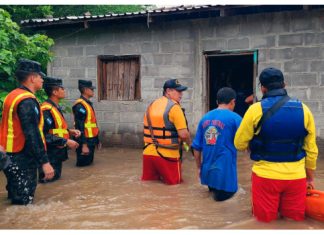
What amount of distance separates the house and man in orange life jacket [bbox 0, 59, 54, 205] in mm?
4247

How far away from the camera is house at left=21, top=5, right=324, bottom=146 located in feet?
25.0

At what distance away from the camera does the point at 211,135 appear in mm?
4730

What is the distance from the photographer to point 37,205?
4.92 meters

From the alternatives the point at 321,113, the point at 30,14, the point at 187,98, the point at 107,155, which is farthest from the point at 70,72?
the point at 321,113

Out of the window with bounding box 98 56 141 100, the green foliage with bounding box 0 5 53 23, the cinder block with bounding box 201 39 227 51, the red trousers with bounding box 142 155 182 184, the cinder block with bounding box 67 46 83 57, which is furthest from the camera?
the green foliage with bounding box 0 5 53 23

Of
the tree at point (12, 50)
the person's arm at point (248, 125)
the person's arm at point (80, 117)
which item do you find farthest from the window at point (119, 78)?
the person's arm at point (248, 125)

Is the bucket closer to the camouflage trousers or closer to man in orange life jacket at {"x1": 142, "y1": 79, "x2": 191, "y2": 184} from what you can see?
man in orange life jacket at {"x1": 142, "y1": 79, "x2": 191, "y2": 184}

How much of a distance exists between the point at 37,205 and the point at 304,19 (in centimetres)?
585

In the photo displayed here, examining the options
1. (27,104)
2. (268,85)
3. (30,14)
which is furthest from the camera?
(30,14)

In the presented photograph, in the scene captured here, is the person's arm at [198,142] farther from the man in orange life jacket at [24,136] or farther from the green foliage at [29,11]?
the green foliage at [29,11]

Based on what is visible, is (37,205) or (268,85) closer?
(268,85)

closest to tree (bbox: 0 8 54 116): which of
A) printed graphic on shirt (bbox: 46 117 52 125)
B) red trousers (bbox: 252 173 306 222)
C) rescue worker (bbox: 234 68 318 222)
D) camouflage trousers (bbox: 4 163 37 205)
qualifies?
printed graphic on shirt (bbox: 46 117 52 125)

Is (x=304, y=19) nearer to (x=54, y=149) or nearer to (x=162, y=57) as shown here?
(x=162, y=57)

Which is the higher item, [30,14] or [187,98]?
[30,14]
